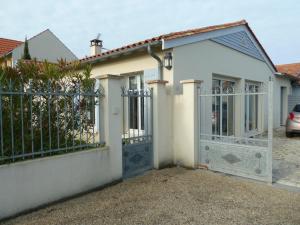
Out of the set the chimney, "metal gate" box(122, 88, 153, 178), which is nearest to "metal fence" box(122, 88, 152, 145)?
"metal gate" box(122, 88, 153, 178)

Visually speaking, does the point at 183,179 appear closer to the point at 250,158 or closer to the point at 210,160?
the point at 210,160

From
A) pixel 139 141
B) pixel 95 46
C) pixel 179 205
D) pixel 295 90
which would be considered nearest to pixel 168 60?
pixel 139 141

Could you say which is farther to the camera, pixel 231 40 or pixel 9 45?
pixel 9 45

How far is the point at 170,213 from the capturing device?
3.92 m

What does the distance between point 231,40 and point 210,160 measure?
5.28m

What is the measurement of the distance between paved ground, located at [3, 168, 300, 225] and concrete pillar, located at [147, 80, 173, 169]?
861 millimetres

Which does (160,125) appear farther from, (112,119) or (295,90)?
(295,90)

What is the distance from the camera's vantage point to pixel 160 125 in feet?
20.5

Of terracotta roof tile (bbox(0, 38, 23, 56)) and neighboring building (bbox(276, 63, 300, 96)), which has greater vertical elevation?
terracotta roof tile (bbox(0, 38, 23, 56))

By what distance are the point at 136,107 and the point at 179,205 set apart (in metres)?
3.21

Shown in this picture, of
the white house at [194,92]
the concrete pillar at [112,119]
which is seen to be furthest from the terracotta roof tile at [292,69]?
the concrete pillar at [112,119]

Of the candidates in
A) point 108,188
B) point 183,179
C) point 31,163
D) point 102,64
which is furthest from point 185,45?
point 31,163

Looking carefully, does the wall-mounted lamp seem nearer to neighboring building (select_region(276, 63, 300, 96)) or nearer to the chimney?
the chimney

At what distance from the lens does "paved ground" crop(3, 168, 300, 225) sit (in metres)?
3.73
